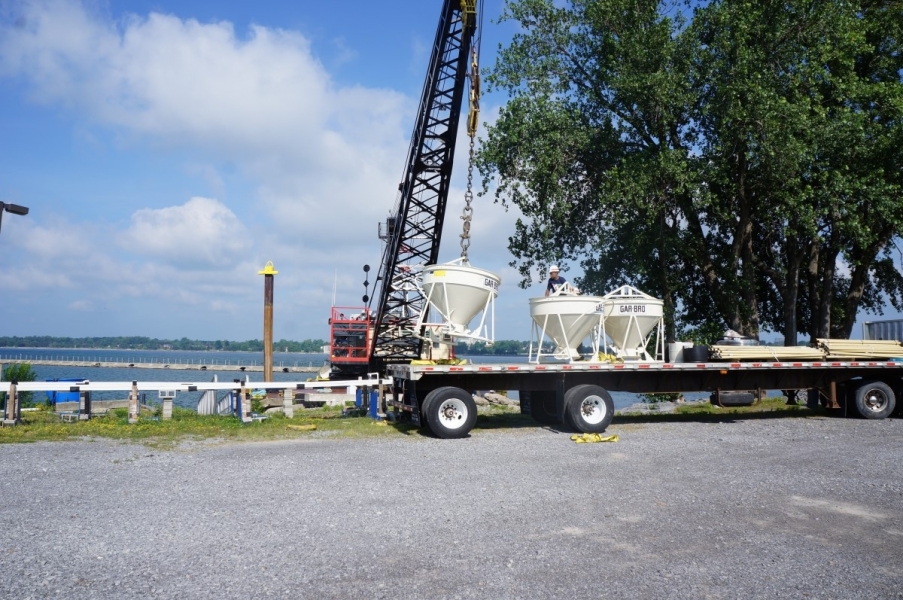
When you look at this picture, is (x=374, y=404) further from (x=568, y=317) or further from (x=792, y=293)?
(x=792, y=293)

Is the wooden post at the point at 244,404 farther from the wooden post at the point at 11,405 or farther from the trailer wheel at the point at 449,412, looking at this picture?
the trailer wheel at the point at 449,412

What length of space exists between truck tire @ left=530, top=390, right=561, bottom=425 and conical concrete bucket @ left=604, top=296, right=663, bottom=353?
2.20m

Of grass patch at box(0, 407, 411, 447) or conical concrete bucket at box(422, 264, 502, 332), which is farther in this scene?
conical concrete bucket at box(422, 264, 502, 332)

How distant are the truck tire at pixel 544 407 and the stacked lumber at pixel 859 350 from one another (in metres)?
7.13

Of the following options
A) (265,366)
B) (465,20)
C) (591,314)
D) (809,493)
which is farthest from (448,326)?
(465,20)

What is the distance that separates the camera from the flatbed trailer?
46.7 ft

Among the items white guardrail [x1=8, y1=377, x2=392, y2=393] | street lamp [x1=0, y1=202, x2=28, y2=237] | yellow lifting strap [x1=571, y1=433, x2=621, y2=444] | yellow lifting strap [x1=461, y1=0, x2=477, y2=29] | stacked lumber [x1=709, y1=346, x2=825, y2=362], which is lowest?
yellow lifting strap [x1=571, y1=433, x2=621, y2=444]

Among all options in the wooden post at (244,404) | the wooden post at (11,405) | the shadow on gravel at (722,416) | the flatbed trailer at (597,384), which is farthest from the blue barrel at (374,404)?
the wooden post at (11,405)

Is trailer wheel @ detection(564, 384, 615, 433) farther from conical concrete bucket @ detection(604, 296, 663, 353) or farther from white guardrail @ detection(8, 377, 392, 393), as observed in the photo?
white guardrail @ detection(8, 377, 392, 393)

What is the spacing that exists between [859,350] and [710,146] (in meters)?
8.05

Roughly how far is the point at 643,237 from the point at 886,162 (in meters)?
7.53

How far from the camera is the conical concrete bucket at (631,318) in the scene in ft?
54.3

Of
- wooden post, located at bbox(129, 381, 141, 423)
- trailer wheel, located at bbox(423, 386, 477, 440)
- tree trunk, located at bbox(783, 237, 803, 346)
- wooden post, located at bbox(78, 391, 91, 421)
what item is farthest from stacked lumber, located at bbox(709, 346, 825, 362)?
wooden post, located at bbox(78, 391, 91, 421)

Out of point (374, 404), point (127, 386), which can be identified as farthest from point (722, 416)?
point (127, 386)
